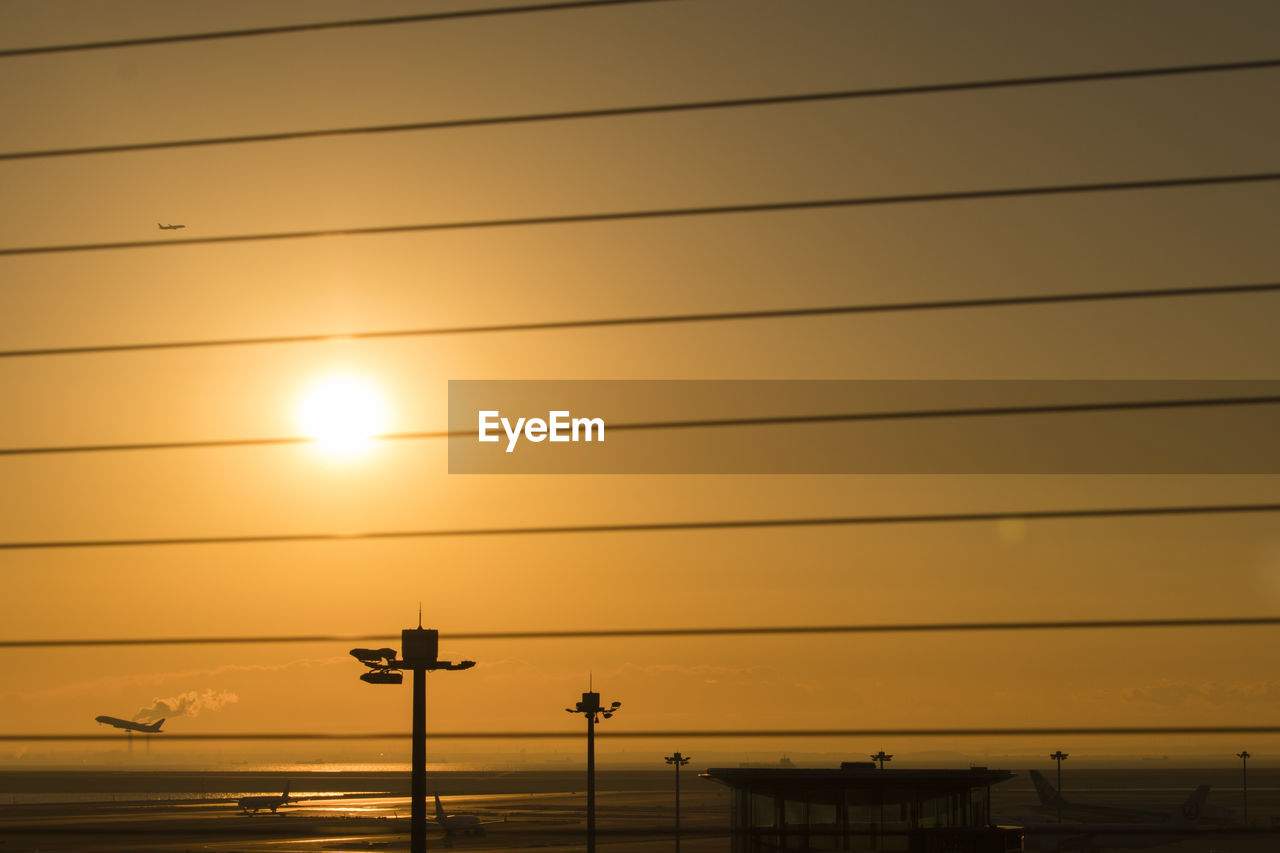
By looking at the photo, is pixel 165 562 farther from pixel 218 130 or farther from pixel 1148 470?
pixel 1148 470

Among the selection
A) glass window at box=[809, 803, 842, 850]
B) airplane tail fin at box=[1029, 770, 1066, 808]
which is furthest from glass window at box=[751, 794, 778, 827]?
airplane tail fin at box=[1029, 770, 1066, 808]

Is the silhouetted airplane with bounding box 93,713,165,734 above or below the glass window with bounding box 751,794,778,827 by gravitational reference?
above

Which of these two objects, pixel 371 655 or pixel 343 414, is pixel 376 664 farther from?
pixel 343 414

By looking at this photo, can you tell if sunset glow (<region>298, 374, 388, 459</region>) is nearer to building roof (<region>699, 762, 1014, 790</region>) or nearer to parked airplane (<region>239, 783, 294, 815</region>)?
parked airplane (<region>239, 783, 294, 815</region>)

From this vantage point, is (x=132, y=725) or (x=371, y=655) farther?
(x=132, y=725)

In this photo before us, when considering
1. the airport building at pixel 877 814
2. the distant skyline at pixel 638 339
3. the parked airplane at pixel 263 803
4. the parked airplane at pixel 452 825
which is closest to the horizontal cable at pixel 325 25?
the distant skyline at pixel 638 339

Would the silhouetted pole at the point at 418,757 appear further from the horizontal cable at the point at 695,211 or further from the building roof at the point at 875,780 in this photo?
the building roof at the point at 875,780

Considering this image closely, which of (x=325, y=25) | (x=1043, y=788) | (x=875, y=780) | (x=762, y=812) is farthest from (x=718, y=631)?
(x=1043, y=788)
